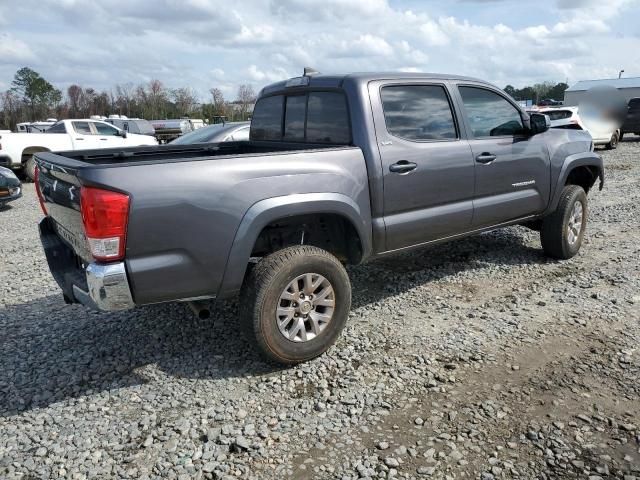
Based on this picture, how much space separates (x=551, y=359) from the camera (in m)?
3.55

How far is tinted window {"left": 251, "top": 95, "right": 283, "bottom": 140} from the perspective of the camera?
4.71 m

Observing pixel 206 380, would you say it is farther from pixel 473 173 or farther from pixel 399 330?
pixel 473 173

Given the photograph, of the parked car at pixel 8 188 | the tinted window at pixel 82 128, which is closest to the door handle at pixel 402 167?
the parked car at pixel 8 188

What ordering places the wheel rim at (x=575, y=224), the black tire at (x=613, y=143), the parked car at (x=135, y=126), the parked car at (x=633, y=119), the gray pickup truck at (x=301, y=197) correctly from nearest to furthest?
the gray pickup truck at (x=301, y=197), the wheel rim at (x=575, y=224), the black tire at (x=613, y=143), the parked car at (x=633, y=119), the parked car at (x=135, y=126)

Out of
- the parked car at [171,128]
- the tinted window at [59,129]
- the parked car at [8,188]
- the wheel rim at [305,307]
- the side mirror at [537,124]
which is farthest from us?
the parked car at [171,128]

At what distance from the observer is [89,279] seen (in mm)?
2900

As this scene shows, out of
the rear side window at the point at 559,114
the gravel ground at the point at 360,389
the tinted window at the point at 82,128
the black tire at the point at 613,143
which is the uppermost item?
the tinted window at the point at 82,128

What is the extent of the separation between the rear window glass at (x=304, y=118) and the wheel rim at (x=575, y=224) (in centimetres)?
302

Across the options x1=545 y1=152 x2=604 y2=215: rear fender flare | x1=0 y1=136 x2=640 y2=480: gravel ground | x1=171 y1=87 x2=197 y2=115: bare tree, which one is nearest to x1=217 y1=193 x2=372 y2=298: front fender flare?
x1=0 y1=136 x2=640 y2=480: gravel ground

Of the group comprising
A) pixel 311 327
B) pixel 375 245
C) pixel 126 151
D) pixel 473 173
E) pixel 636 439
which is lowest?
pixel 636 439

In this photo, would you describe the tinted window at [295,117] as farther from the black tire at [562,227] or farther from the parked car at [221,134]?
the parked car at [221,134]

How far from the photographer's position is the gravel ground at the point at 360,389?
8.68 feet

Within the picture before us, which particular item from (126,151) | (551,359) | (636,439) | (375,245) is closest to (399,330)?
(375,245)

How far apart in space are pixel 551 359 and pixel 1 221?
896cm
